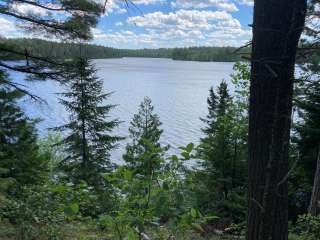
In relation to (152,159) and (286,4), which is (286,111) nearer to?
(286,4)

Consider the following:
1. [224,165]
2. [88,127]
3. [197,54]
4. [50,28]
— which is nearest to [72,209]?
[50,28]

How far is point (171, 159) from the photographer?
2.77 m

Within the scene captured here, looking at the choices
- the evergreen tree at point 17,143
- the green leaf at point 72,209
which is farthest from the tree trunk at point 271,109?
the evergreen tree at point 17,143

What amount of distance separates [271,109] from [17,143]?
1293 cm

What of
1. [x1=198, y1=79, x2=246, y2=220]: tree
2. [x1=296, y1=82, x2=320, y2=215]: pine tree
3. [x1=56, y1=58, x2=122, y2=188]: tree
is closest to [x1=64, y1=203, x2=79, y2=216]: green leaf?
[x1=296, y1=82, x2=320, y2=215]: pine tree

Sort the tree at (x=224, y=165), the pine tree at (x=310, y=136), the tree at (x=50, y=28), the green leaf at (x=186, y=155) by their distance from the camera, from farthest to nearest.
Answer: the tree at (x=224, y=165) → the pine tree at (x=310, y=136) → the tree at (x=50, y=28) → the green leaf at (x=186, y=155)

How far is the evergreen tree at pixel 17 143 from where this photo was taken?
471 inches

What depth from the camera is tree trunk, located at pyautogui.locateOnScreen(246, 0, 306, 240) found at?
6.63 ft

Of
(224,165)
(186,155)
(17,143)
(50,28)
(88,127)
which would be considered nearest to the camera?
(186,155)

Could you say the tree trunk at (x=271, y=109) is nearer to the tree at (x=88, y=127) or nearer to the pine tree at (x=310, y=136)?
the pine tree at (x=310, y=136)

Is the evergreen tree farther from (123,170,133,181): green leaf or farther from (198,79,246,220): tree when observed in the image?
(123,170,133,181): green leaf

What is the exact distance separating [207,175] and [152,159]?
12.2 meters

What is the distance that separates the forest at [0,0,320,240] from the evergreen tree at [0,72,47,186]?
4cm

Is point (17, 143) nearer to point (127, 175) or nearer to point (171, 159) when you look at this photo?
point (127, 175)
